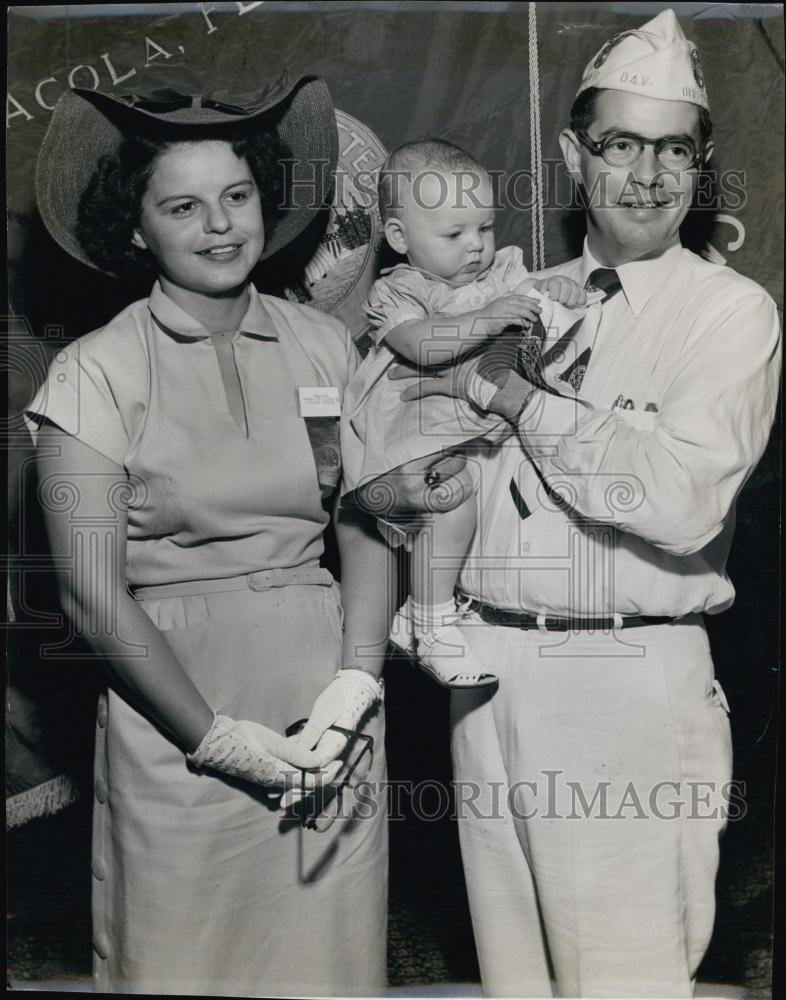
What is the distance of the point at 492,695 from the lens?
12.0 feet

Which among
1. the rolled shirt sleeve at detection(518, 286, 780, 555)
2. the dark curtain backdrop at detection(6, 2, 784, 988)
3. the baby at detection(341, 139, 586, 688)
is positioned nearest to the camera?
the rolled shirt sleeve at detection(518, 286, 780, 555)

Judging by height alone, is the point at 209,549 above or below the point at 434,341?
below

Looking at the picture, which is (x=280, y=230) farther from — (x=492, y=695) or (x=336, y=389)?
(x=492, y=695)

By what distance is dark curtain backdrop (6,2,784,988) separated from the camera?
373 centimetres

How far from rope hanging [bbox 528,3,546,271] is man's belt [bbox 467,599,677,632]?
905 mm

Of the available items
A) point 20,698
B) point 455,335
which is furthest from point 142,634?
point 455,335

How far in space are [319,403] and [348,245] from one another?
439mm

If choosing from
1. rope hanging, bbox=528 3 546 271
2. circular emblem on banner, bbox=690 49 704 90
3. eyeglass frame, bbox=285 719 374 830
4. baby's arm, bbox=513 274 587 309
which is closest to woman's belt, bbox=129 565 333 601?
eyeglass frame, bbox=285 719 374 830

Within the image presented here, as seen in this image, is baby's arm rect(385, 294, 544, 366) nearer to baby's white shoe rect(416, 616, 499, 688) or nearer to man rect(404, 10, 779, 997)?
man rect(404, 10, 779, 997)

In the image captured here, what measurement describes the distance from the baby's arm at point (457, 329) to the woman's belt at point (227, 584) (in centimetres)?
64

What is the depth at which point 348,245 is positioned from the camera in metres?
3.79

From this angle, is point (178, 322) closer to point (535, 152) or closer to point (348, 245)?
point (348, 245)

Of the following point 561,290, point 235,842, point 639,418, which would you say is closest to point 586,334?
point 561,290

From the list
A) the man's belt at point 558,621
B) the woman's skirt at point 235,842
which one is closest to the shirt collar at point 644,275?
the man's belt at point 558,621
